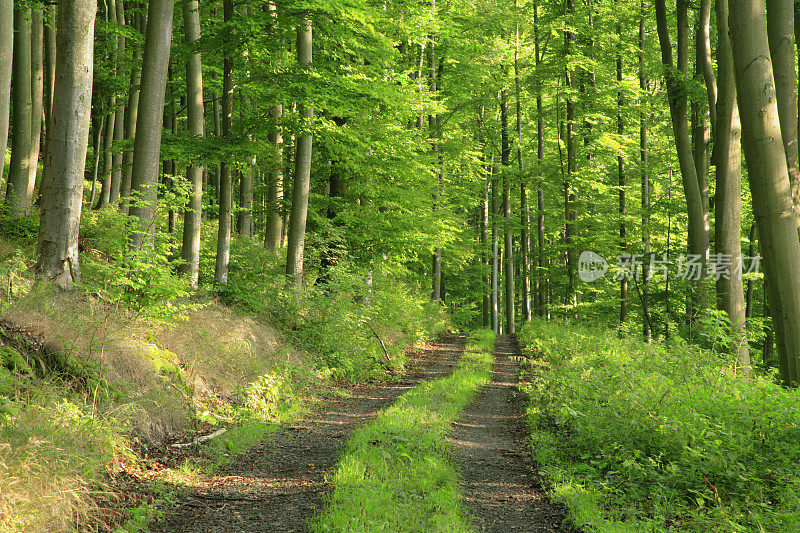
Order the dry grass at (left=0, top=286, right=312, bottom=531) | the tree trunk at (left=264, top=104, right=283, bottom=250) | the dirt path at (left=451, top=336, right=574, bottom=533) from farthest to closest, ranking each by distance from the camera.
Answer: the tree trunk at (left=264, top=104, right=283, bottom=250)
the dirt path at (left=451, top=336, right=574, bottom=533)
the dry grass at (left=0, top=286, right=312, bottom=531)

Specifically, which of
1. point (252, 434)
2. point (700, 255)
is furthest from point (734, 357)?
point (252, 434)

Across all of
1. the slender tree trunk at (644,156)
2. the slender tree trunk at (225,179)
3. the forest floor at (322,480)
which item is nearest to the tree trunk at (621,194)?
the slender tree trunk at (644,156)

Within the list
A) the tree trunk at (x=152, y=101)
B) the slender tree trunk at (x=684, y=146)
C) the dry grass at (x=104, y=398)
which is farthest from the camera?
the slender tree trunk at (x=684, y=146)

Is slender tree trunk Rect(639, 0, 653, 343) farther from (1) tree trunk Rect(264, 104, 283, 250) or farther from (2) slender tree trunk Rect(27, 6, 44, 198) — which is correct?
(2) slender tree trunk Rect(27, 6, 44, 198)

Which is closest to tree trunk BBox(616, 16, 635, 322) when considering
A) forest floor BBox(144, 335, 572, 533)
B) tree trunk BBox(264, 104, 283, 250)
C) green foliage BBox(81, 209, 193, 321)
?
forest floor BBox(144, 335, 572, 533)

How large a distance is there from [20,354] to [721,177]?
11.6m

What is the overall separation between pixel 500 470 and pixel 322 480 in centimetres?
215

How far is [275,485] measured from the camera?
586 cm

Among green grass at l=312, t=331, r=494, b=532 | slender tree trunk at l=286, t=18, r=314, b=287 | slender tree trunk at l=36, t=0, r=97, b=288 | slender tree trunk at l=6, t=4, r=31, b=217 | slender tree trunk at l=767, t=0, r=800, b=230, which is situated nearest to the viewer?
green grass at l=312, t=331, r=494, b=532

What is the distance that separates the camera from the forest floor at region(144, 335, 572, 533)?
4973 millimetres

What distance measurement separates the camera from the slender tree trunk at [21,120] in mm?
11750

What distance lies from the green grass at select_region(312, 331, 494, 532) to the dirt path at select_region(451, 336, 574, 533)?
0.21 m

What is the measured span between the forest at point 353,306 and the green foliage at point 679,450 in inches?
1.5

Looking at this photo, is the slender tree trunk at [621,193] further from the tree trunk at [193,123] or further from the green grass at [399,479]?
the tree trunk at [193,123]
